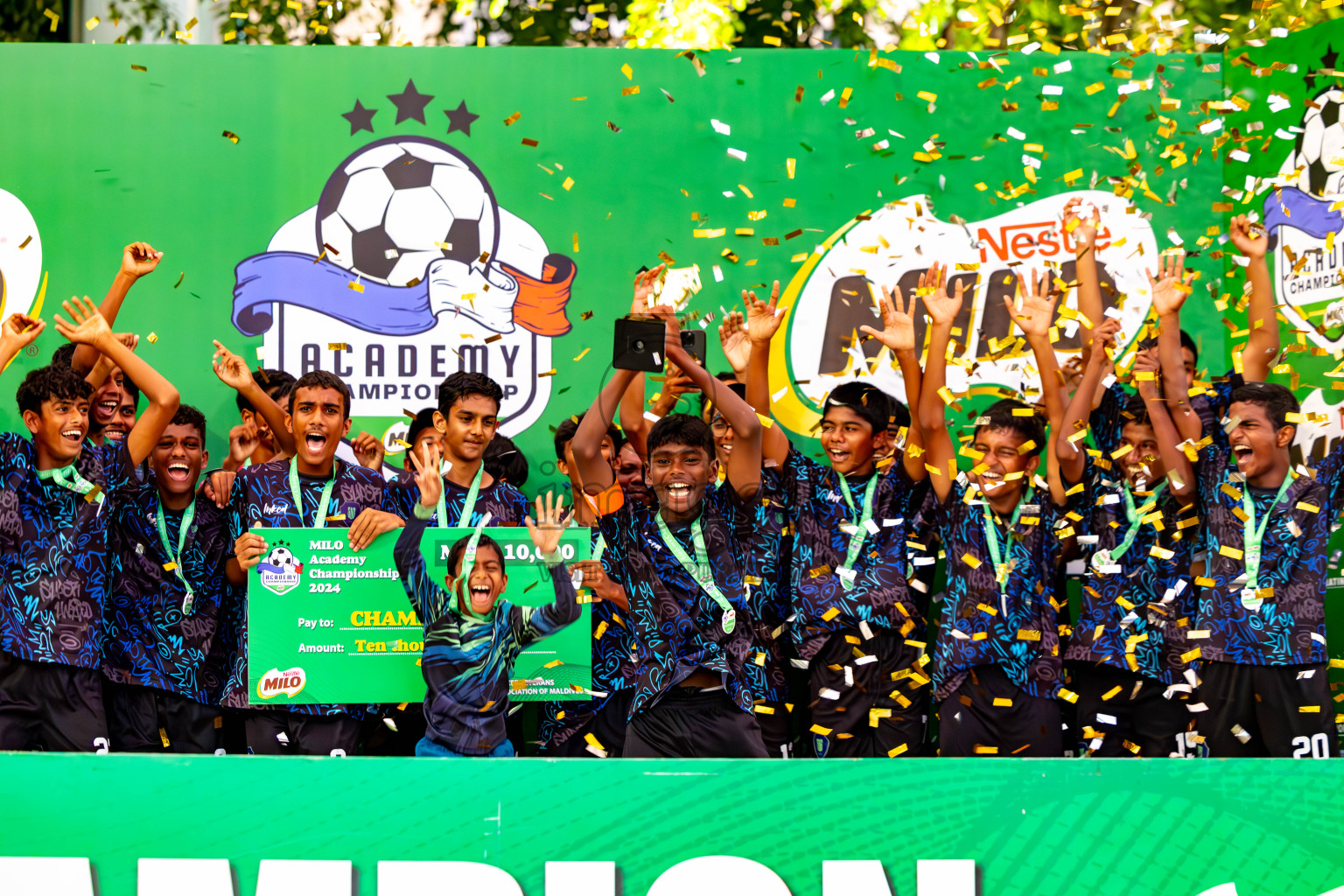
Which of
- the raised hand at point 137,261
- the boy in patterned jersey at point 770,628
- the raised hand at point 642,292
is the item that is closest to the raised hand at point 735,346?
the boy in patterned jersey at point 770,628

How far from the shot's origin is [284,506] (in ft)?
16.0

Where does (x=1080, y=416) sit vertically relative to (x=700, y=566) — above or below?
above

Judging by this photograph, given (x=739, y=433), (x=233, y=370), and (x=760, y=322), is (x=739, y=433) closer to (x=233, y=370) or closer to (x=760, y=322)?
(x=760, y=322)

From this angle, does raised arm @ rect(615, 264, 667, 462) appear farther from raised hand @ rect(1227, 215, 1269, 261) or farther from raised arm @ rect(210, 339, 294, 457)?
raised hand @ rect(1227, 215, 1269, 261)

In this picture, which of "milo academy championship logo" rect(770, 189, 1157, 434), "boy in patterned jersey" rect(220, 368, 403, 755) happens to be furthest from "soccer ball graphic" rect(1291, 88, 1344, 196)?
"boy in patterned jersey" rect(220, 368, 403, 755)

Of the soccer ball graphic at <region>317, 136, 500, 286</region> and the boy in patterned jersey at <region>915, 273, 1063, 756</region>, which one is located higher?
the soccer ball graphic at <region>317, 136, 500, 286</region>

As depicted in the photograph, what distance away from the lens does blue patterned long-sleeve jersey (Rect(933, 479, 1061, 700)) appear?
190 inches

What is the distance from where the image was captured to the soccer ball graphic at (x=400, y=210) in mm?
6125

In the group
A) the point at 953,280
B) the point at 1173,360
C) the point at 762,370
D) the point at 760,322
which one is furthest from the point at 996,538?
the point at 953,280

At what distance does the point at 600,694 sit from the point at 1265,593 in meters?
2.70

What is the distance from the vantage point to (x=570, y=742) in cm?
528

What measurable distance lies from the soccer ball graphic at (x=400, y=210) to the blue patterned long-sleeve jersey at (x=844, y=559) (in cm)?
224

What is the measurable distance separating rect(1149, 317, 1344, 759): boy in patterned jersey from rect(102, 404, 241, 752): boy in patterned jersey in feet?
13.1

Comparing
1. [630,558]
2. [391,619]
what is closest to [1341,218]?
[630,558]
